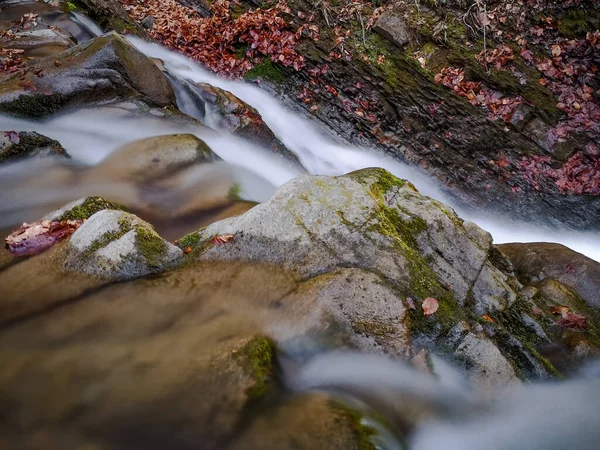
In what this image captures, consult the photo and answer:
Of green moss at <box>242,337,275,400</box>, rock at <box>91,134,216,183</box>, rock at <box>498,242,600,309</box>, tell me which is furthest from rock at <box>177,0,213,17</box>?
green moss at <box>242,337,275,400</box>

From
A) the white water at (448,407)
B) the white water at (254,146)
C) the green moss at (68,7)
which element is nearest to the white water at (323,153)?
the white water at (254,146)

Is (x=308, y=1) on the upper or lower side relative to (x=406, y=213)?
upper

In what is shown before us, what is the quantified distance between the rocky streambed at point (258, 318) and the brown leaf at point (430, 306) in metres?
0.01

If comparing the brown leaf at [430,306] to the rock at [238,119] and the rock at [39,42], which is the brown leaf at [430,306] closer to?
the rock at [238,119]

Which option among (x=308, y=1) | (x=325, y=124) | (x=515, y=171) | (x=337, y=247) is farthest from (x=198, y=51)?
(x=337, y=247)

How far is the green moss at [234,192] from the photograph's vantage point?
479 cm

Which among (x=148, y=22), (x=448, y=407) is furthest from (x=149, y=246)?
(x=148, y=22)

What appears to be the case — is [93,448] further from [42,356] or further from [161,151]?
[161,151]

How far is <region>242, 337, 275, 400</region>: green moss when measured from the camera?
2.42 meters

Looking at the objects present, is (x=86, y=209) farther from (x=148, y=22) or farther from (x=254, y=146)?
(x=148, y=22)

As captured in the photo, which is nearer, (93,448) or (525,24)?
(93,448)

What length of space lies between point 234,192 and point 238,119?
301 cm

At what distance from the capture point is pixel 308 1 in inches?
340

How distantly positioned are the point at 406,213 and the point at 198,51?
8.13 metres
